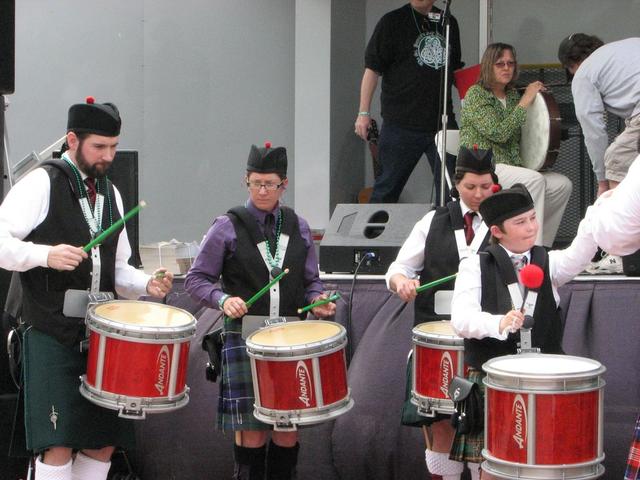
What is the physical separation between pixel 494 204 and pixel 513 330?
0.50 m

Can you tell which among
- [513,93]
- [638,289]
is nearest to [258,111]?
[513,93]

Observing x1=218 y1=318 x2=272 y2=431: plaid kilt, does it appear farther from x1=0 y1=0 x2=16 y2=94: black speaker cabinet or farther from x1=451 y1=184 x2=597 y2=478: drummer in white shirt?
x1=0 y1=0 x2=16 y2=94: black speaker cabinet

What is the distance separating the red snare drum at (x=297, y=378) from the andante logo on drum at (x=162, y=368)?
1.06 feet

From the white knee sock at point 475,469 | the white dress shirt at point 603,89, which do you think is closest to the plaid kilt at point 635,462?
the white knee sock at point 475,469

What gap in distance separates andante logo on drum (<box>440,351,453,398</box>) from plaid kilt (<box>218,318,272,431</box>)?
2.54ft

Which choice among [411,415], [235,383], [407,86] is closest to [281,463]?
[235,383]

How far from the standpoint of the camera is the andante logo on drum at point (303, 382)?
13.8 ft

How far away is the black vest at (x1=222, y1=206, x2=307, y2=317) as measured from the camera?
4629 mm

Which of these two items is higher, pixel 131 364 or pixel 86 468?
pixel 131 364

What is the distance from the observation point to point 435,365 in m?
4.36

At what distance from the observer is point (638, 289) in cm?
504

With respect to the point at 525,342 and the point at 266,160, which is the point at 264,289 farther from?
the point at 525,342

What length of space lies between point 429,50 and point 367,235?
161cm

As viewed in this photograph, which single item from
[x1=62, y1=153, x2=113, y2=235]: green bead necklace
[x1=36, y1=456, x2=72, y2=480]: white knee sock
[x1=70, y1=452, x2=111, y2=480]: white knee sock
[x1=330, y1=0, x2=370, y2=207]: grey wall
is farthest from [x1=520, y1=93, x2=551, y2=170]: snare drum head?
[x1=36, y1=456, x2=72, y2=480]: white knee sock
